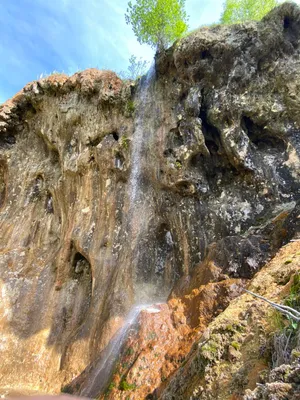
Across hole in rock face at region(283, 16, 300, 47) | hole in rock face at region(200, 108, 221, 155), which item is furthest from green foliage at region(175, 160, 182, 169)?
hole in rock face at region(283, 16, 300, 47)

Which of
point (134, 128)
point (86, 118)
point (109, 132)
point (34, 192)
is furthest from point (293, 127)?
point (34, 192)

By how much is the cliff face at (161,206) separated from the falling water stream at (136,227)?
0.20 feet

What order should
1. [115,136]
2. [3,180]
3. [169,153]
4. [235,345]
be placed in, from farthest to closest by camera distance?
[3,180], [115,136], [169,153], [235,345]

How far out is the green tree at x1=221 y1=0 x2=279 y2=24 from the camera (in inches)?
740

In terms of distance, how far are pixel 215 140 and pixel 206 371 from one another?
30.6ft

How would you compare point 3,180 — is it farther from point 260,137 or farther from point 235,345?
point 235,345

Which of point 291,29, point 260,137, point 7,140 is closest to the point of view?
point 291,29

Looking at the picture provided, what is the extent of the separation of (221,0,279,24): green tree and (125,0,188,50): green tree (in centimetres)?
312

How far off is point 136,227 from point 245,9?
1560 centimetres

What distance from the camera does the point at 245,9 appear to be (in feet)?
63.5

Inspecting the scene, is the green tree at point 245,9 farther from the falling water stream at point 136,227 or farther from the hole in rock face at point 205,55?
the falling water stream at point 136,227

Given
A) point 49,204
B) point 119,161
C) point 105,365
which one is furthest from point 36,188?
point 105,365

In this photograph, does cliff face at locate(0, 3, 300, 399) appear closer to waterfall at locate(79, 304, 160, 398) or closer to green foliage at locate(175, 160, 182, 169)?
green foliage at locate(175, 160, 182, 169)

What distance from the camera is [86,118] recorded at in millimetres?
15523
